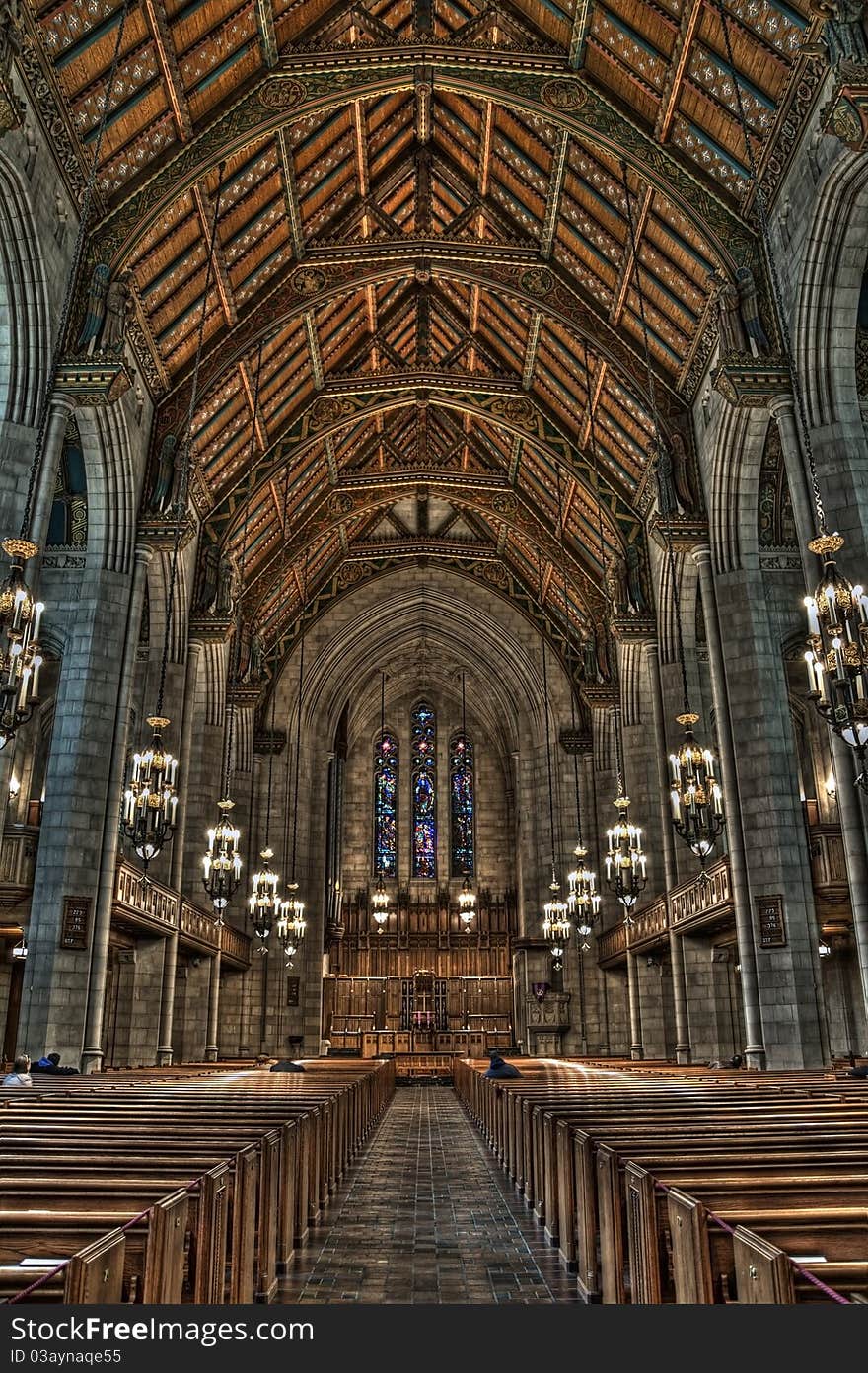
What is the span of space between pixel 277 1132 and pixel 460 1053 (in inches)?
1001

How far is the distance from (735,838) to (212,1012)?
12159 millimetres

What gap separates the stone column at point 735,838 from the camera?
12594 millimetres

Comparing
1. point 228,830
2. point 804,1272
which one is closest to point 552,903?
point 228,830

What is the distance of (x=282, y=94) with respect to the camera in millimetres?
14203

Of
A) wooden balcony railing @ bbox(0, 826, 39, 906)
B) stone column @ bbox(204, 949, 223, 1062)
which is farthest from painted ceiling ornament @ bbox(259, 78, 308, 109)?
stone column @ bbox(204, 949, 223, 1062)

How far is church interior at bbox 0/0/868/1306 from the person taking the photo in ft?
15.7

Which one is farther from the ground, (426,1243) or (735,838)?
(735,838)

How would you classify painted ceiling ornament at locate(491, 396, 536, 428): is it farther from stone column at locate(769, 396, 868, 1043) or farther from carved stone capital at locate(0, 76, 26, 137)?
carved stone capital at locate(0, 76, 26, 137)

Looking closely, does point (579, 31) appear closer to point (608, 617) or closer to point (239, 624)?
point (608, 617)

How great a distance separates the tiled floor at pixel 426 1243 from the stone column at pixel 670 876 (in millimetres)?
7146

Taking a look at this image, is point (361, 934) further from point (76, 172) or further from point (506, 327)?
point (76, 172)

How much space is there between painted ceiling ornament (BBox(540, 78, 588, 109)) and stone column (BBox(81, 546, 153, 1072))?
356 inches

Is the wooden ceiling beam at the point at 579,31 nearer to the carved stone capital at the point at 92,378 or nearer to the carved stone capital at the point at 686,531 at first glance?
the carved stone capital at the point at 686,531

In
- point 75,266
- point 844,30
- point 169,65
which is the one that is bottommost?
point 844,30
